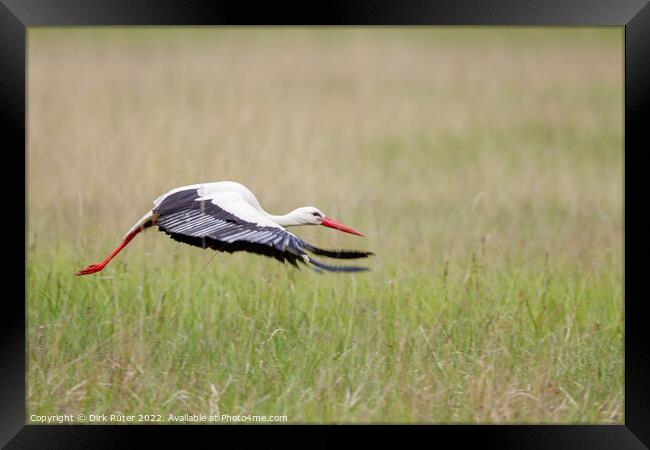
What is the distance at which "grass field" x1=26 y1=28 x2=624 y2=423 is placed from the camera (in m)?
6.39

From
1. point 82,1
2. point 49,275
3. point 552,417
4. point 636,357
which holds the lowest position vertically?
point 552,417

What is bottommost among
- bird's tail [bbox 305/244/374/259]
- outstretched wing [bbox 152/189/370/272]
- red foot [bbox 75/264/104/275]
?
red foot [bbox 75/264/104/275]

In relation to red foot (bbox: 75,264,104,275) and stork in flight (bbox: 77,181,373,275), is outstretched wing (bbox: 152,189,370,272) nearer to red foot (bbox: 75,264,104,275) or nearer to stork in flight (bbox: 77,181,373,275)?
stork in flight (bbox: 77,181,373,275)

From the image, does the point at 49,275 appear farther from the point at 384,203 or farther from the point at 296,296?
the point at 384,203

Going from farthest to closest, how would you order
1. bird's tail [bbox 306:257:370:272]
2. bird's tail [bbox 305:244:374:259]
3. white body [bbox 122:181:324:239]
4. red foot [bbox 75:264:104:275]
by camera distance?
red foot [bbox 75:264:104:275] → white body [bbox 122:181:324:239] → bird's tail [bbox 305:244:374:259] → bird's tail [bbox 306:257:370:272]

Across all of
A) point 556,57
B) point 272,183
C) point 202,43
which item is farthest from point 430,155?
point 202,43

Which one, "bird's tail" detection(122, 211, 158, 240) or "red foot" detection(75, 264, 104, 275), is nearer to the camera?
"bird's tail" detection(122, 211, 158, 240)

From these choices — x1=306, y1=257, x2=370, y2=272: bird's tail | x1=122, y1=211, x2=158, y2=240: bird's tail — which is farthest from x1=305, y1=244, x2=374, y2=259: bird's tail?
x1=122, y1=211, x2=158, y2=240: bird's tail

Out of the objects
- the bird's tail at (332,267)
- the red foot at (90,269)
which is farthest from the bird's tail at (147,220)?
the bird's tail at (332,267)

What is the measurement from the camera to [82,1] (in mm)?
5871

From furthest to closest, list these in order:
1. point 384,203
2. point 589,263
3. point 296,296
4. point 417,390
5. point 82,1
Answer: point 384,203 → point 589,263 → point 296,296 → point 417,390 → point 82,1

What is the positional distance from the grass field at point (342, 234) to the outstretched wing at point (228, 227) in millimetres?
607

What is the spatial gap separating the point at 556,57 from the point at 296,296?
9775 mm

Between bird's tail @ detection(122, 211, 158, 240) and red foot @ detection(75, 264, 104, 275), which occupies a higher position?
bird's tail @ detection(122, 211, 158, 240)
